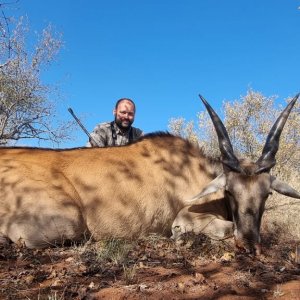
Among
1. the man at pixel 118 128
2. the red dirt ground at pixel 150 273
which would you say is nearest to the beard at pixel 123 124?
the man at pixel 118 128

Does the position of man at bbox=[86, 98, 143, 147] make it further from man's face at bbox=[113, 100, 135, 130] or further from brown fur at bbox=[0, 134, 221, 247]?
brown fur at bbox=[0, 134, 221, 247]

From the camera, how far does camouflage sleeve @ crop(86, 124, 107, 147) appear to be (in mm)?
7648

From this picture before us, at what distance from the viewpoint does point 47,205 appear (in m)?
4.34

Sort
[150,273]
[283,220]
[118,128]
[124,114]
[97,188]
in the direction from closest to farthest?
[150,273]
[97,188]
[283,220]
[124,114]
[118,128]

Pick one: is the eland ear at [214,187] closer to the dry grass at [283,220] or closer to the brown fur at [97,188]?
the brown fur at [97,188]

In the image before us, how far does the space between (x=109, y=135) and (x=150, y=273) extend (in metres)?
4.85

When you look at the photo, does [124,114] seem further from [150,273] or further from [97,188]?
[150,273]

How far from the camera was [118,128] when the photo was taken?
7961 millimetres

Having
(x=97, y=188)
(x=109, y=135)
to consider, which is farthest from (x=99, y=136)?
(x=97, y=188)

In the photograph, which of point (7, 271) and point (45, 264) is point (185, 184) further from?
point (7, 271)

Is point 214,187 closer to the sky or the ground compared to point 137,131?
closer to the ground

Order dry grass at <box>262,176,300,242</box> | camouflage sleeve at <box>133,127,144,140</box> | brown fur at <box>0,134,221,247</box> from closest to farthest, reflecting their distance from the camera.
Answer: brown fur at <box>0,134,221,247</box> → dry grass at <box>262,176,300,242</box> → camouflage sleeve at <box>133,127,144,140</box>

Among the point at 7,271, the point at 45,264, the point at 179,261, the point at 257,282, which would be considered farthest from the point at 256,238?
the point at 7,271

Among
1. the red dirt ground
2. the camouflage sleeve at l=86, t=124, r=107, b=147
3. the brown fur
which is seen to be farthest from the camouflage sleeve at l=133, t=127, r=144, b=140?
the red dirt ground
